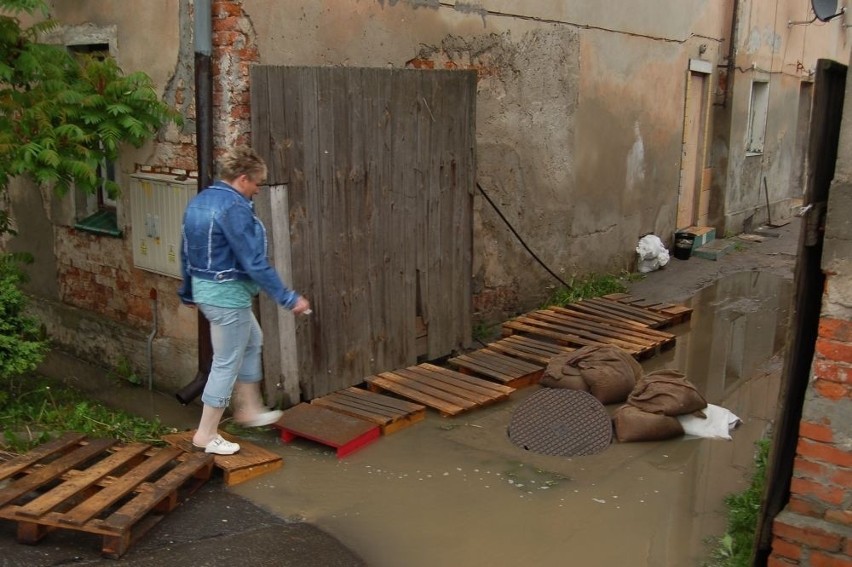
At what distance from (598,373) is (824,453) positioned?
2.56 metres

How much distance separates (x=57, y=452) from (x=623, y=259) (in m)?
7.31

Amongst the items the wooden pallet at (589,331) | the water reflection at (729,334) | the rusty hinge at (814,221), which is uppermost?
the rusty hinge at (814,221)

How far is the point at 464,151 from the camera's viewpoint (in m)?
6.84

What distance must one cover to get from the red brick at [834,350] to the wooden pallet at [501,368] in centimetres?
312

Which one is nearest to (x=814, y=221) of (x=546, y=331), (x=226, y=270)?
(x=226, y=270)

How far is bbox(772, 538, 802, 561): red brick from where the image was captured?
133 inches

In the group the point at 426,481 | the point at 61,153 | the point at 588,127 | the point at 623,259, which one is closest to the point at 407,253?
the point at 426,481

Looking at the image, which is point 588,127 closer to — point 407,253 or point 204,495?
point 407,253

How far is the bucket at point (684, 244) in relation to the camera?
1120cm

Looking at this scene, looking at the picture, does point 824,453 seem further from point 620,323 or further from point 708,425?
point 620,323

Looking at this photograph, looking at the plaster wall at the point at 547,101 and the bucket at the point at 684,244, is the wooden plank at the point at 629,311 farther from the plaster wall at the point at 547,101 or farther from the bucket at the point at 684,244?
the bucket at the point at 684,244

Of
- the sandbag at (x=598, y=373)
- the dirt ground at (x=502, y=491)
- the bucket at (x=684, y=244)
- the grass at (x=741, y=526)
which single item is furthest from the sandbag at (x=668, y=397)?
the bucket at (x=684, y=244)

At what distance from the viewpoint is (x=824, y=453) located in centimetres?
334

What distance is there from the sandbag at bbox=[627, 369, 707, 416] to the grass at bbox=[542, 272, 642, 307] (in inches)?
117
